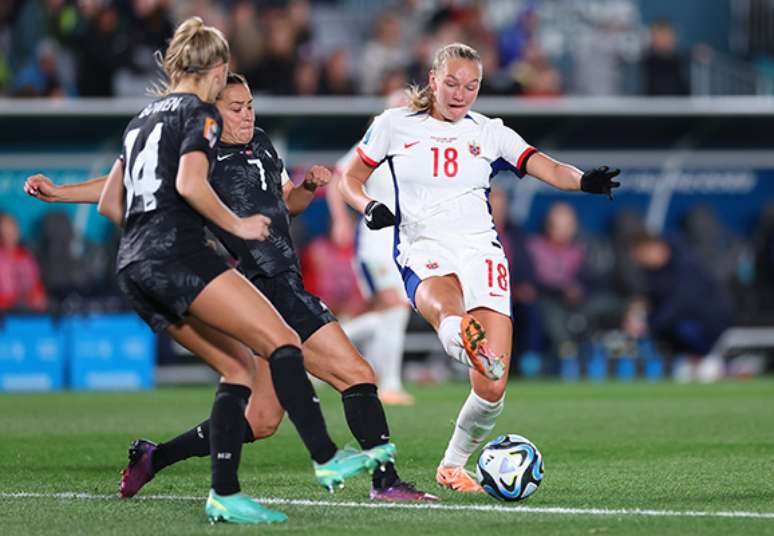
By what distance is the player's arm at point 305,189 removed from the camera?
7.57 metres

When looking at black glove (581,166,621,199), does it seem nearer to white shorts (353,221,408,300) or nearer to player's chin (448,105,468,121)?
player's chin (448,105,468,121)

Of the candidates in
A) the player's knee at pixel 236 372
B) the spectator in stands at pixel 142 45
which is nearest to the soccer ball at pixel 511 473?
the player's knee at pixel 236 372

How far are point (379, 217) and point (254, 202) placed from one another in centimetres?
63

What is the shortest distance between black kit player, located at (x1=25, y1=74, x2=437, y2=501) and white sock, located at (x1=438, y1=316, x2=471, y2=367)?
453mm

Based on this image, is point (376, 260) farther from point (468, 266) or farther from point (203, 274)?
point (203, 274)

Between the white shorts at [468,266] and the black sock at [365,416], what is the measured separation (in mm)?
994

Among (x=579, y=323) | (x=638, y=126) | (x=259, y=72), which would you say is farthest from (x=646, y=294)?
→ (x=259, y=72)

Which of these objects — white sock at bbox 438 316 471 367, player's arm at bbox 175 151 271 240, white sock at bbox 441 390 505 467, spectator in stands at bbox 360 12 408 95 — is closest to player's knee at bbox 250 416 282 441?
white sock at bbox 438 316 471 367

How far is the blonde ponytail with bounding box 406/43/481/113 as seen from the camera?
27.0 ft

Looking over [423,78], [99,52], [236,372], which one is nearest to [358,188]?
[236,372]

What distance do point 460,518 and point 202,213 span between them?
5.77 ft

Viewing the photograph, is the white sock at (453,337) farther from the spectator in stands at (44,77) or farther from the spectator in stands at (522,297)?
the spectator in stands at (44,77)

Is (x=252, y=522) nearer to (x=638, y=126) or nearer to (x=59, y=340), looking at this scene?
(x=59, y=340)

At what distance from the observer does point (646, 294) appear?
20.8 m
